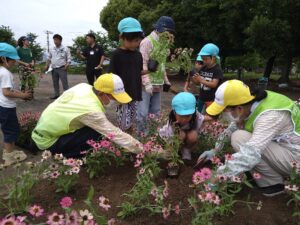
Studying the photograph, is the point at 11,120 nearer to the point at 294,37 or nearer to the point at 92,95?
the point at 92,95

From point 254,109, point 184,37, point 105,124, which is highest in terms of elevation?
point 254,109

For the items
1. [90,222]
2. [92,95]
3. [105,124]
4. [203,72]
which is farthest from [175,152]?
[203,72]

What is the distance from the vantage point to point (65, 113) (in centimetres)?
320

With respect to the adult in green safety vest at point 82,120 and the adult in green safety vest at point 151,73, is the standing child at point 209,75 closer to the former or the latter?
the adult in green safety vest at point 151,73

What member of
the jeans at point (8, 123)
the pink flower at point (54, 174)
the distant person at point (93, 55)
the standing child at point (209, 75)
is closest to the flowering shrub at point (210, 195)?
the pink flower at point (54, 174)

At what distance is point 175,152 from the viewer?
3041 mm

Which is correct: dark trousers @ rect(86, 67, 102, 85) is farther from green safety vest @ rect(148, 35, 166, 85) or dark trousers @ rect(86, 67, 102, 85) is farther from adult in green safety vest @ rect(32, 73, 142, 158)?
adult in green safety vest @ rect(32, 73, 142, 158)

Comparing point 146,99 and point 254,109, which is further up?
point 254,109

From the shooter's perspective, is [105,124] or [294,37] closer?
[105,124]

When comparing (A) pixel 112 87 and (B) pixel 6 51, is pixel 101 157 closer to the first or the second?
(A) pixel 112 87

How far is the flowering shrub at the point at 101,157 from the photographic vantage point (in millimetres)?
3080

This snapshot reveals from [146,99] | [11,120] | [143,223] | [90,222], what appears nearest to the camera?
[90,222]

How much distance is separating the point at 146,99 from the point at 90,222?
9.85 feet

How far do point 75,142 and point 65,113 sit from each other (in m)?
0.31
